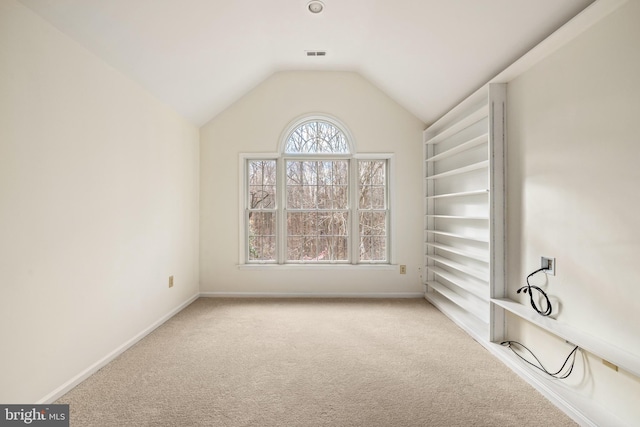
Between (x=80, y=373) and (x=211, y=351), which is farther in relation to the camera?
(x=211, y=351)

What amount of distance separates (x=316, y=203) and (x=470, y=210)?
1.96 meters

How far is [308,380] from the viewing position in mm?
2006

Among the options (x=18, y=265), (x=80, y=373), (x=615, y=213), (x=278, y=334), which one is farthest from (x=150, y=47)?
(x=615, y=213)

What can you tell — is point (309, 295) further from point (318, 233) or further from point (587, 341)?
point (587, 341)

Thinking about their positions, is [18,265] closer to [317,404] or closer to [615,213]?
[317,404]

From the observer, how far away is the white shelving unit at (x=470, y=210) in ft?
7.91

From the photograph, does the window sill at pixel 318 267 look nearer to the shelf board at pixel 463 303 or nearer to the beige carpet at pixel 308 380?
the shelf board at pixel 463 303

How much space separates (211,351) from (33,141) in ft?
6.22

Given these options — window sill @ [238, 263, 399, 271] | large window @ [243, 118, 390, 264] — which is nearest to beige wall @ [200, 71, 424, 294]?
window sill @ [238, 263, 399, 271]

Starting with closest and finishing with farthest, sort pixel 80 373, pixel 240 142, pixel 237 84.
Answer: pixel 80 373
pixel 237 84
pixel 240 142

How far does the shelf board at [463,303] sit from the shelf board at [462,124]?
1.83 metres

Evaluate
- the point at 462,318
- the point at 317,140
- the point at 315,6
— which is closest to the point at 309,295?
the point at 462,318

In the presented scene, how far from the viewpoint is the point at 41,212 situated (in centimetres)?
172

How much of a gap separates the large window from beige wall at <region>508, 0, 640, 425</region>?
2013 millimetres
